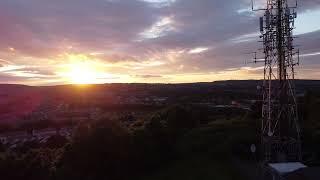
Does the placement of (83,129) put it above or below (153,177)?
above

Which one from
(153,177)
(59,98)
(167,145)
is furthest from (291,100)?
(59,98)

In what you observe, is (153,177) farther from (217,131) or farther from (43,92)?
(43,92)

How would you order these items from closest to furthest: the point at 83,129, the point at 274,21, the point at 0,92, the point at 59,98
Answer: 1. the point at 274,21
2. the point at 83,129
3. the point at 0,92
4. the point at 59,98

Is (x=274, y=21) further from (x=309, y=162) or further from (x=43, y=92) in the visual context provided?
(x=43, y=92)

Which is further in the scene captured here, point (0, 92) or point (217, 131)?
point (0, 92)

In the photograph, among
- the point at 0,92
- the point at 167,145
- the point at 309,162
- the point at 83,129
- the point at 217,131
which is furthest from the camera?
the point at 0,92

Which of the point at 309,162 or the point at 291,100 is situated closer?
the point at 291,100

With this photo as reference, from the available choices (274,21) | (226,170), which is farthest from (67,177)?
(274,21)

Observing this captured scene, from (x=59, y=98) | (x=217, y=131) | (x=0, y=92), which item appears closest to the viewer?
(x=217, y=131)

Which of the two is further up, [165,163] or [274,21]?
[274,21]
